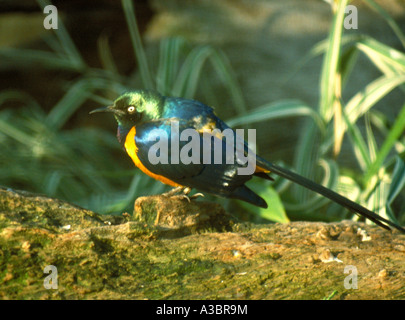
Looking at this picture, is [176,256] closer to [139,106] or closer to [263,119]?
[139,106]

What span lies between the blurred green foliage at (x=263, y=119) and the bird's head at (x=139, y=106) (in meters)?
0.90

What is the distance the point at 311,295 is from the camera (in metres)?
1.74

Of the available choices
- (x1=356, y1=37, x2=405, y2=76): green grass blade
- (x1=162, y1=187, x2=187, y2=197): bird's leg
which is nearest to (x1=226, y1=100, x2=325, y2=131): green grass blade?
(x1=356, y1=37, x2=405, y2=76): green grass blade

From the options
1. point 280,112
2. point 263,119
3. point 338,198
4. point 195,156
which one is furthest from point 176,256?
point 263,119

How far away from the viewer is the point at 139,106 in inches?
88.3

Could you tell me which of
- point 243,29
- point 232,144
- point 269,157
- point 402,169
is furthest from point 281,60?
point 232,144

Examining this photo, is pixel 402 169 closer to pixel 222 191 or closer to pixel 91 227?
pixel 222 191

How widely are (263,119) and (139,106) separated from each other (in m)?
1.68

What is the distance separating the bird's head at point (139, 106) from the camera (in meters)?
2.22

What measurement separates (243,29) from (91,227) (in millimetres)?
3167

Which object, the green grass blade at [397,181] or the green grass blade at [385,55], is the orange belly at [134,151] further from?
the green grass blade at [385,55]

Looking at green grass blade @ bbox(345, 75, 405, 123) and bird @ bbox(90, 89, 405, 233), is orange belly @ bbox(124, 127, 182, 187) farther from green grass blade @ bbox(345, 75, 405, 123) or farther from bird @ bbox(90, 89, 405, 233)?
green grass blade @ bbox(345, 75, 405, 123)

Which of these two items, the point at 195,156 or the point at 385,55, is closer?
the point at 195,156

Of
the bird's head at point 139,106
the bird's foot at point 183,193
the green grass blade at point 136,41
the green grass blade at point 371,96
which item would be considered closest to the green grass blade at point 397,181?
the green grass blade at point 371,96
